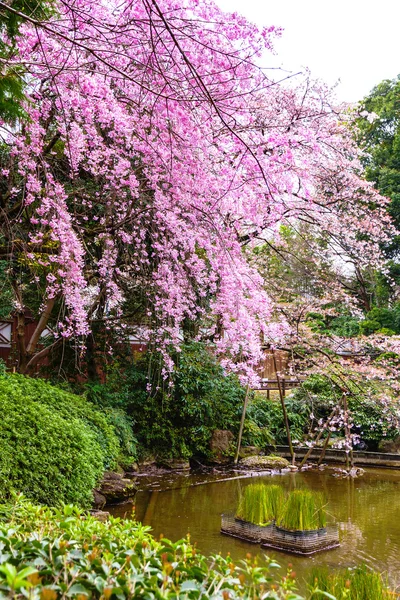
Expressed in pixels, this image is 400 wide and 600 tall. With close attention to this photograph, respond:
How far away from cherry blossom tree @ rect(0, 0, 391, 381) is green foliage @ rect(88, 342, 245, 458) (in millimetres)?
1019

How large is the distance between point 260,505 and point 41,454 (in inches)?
85.7

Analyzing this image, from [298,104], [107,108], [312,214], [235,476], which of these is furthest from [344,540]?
[298,104]

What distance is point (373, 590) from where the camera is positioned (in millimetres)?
2654

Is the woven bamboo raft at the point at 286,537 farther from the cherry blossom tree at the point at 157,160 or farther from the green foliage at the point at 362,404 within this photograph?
the green foliage at the point at 362,404

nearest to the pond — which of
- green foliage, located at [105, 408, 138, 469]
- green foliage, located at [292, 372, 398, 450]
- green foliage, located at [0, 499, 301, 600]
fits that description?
green foliage, located at [105, 408, 138, 469]

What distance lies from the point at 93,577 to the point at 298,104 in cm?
806

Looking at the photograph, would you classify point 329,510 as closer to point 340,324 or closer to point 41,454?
point 41,454

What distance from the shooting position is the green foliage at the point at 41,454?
13.3 ft

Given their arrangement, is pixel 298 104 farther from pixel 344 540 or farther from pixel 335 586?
pixel 335 586

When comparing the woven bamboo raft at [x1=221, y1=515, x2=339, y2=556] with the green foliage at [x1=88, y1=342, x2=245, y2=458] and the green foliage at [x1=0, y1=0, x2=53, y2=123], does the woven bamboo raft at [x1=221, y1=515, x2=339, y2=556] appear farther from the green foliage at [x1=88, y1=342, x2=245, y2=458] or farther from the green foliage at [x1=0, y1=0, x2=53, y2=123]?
the green foliage at [x1=0, y1=0, x2=53, y2=123]

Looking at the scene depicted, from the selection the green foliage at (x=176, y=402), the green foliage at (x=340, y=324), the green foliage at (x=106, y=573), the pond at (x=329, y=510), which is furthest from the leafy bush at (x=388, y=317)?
the green foliage at (x=106, y=573)

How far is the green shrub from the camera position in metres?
5.36

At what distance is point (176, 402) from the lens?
9438 millimetres

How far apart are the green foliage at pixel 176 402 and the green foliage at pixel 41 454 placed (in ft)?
12.4
